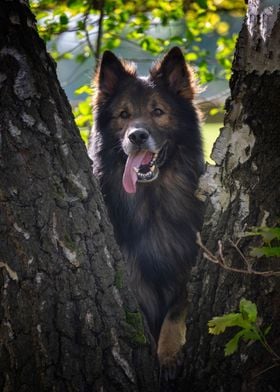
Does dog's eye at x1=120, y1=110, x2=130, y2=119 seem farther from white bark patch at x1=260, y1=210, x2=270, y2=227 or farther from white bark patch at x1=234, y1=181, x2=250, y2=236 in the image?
white bark patch at x1=260, y1=210, x2=270, y2=227

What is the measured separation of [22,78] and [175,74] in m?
2.63

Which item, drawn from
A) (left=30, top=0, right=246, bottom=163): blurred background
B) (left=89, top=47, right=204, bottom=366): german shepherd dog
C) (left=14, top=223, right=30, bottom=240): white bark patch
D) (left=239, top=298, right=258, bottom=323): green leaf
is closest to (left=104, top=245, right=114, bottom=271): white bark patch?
(left=14, top=223, right=30, bottom=240): white bark patch

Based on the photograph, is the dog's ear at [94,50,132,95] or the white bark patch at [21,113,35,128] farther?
the dog's ear at [94,50,132,95]

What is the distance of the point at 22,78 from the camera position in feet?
8.80

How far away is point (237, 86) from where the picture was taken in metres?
2.80

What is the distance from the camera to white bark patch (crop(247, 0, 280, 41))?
2.69m

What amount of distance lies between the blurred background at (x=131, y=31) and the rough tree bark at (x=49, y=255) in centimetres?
393

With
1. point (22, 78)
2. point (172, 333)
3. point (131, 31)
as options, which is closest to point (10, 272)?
point (22, 78)

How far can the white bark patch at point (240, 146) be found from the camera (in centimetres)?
274

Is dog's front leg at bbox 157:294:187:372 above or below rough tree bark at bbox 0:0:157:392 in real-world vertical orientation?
below

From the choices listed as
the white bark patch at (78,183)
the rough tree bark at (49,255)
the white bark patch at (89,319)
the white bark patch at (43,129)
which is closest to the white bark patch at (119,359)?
the rough tree bark at (49,255)

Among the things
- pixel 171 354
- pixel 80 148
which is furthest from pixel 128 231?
pixel 80 148

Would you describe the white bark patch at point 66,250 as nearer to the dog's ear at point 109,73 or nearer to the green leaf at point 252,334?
the green leaf at point 252,334

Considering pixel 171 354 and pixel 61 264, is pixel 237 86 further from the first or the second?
pixel 171 354
